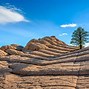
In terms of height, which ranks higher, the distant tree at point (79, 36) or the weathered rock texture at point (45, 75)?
the distant tree at point (79, 36)

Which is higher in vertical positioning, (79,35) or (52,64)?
(79,35)

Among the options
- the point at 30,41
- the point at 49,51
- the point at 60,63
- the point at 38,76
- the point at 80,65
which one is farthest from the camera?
the point at 30,41

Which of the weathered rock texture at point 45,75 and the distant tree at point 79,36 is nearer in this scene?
the weathered rock texture at point 45,75

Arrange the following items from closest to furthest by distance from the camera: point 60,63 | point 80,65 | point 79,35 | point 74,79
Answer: point 74,79, point 80,65, point 60,63, point 79,35

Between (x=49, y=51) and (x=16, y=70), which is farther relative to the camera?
(x=49, y=51)

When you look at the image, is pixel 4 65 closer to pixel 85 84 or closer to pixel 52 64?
pixel 52 64

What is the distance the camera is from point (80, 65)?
35.2 m

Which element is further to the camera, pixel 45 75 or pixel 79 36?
pixel 79 36

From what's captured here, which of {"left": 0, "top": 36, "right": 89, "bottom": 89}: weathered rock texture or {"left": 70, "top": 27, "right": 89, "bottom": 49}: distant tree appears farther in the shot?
{"left": 70, "top": 27, "right": 89, "bottom": 49}: distant tree

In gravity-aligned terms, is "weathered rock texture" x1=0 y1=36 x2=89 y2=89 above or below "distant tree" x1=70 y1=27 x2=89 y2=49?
below

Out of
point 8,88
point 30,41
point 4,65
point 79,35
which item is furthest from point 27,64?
point 79,35

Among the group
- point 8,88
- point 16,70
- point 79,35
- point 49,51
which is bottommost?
point 8,88

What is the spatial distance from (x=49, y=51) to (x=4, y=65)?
55.4 feet

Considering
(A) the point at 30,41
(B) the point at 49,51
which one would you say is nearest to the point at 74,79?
(B) the point at 49,51
